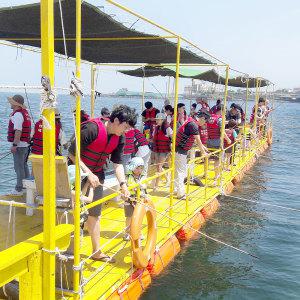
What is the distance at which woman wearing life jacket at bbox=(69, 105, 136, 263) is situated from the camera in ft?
15.4

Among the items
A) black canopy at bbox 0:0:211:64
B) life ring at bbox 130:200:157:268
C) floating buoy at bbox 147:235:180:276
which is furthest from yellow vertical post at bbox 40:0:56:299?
floating buoy at bbox 147:235:180:276

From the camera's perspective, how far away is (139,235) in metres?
5.09

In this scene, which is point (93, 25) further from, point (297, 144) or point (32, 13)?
point (297, 144)

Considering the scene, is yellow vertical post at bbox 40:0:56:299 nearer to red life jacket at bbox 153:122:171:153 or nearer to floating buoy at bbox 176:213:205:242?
floating buoy at bbox 176:213:205:242

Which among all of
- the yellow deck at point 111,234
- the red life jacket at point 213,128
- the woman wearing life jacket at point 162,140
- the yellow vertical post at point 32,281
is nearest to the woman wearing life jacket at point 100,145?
the yellow deck at point 111,234

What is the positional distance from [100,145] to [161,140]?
455 cm

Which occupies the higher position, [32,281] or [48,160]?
[48,160]

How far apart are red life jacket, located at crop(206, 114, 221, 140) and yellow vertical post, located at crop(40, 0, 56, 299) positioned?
27.3 feet

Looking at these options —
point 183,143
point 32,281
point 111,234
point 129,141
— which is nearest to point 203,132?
point 183,143

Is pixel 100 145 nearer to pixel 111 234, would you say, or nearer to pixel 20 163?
pixel 111 234

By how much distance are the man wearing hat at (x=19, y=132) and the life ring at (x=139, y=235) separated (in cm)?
312

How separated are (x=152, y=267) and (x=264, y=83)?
14860 mm

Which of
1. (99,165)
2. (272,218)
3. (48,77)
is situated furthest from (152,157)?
(48,77)

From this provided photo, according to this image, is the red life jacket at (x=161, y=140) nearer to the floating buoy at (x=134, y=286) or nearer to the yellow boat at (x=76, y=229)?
the yellow boat at (x=76, y=229)
